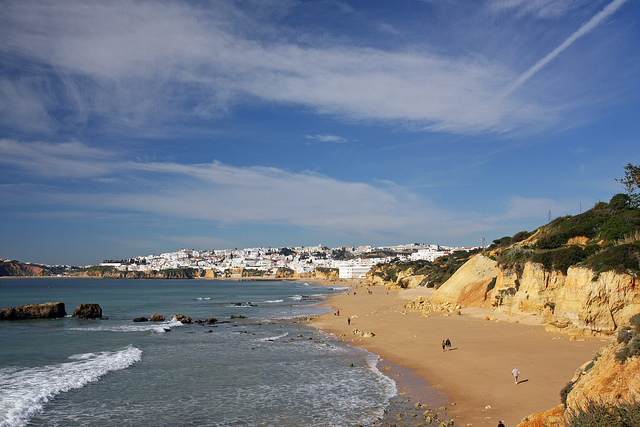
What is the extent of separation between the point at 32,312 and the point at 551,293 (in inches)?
1679

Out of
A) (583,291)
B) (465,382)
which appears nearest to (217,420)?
(465,382)

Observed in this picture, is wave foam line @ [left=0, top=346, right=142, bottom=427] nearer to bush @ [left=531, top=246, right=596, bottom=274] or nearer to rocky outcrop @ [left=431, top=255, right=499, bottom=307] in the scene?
bush @ [left=531, top=246, right=596, bottom=274]

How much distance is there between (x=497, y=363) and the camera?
1599cm

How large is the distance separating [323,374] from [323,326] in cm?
1485

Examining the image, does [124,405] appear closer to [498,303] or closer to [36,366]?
[36,366]

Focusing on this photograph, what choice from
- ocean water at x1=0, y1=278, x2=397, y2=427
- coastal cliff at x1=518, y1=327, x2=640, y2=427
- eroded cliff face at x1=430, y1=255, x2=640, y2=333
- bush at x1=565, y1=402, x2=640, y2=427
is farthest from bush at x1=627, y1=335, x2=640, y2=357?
eroded cliff face at x1=430, y1=255, x2=640, y2=333

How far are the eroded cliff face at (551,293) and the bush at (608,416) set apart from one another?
50.1 ft

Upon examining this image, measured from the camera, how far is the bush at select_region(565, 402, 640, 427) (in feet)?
18.4

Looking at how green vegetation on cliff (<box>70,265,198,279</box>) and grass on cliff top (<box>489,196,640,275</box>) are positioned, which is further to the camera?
green vegetation on cliff (<box>70,265,198,279</box>)

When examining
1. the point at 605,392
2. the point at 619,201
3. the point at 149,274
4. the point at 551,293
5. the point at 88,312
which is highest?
the point at 619,201

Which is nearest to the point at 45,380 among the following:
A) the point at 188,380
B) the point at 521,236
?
the point at 188,380

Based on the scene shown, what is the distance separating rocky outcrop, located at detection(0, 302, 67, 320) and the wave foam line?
69.6 feet

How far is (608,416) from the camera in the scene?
582cm

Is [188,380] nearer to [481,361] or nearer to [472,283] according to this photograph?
[481,361]
